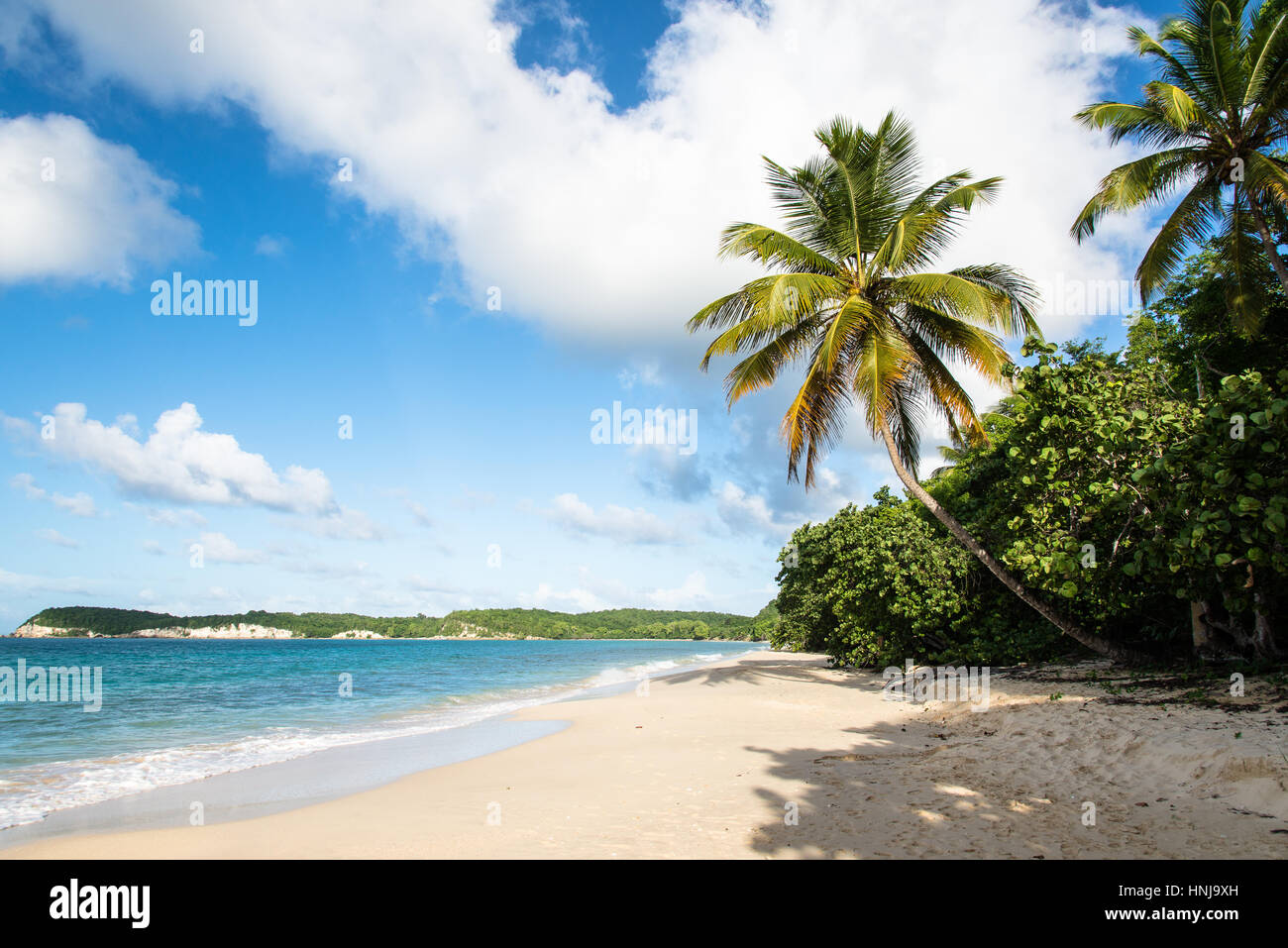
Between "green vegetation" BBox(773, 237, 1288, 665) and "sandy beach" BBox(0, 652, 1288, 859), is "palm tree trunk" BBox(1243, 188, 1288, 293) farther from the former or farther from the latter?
"sandy beach" BBox(0, 652, 1288, 859)

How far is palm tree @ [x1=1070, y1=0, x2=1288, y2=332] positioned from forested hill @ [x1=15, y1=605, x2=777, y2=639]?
93892mm

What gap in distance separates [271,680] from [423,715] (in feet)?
66.4

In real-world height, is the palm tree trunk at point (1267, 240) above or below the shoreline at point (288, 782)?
above

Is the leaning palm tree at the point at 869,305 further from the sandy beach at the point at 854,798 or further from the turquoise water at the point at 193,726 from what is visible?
the turquoise water at the point at 193,726

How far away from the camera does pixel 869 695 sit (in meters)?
13.8

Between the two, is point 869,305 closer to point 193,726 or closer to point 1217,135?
point 1217,135

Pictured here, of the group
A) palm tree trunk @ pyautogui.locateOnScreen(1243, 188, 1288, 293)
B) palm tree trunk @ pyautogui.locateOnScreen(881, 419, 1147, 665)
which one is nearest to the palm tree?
palm tree trunk @ pyautogui.locateOnScreen(1243, 188, 1288, 293)

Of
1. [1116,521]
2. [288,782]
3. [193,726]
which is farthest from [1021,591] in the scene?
[193,726]

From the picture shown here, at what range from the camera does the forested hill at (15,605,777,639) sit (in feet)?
368

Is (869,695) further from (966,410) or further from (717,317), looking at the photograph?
(717,317)

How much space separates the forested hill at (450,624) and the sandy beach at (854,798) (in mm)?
96301

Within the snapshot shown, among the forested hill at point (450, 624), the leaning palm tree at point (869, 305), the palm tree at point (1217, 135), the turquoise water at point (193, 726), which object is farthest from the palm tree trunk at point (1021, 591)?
the forested hill at point (450, 624)

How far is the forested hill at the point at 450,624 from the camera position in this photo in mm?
112062
